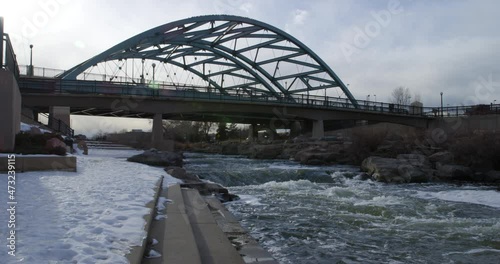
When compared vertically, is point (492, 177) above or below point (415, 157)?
below

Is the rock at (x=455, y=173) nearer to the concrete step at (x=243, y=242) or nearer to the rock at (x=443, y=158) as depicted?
the rock at (x=443, y=158)

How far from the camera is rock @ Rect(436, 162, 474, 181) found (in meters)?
22.5

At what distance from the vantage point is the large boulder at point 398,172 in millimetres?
20875

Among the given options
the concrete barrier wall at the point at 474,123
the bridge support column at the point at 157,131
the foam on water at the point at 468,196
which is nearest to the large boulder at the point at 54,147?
the foam on water at the point at 468,196

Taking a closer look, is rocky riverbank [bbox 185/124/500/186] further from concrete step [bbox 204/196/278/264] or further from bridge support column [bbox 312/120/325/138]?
concrete step [bbox 204/196/278/264]

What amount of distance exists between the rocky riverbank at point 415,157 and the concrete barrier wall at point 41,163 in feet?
51.1

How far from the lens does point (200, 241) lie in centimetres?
607

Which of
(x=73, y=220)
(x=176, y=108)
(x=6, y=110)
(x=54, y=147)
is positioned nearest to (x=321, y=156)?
(x=176, y=108)

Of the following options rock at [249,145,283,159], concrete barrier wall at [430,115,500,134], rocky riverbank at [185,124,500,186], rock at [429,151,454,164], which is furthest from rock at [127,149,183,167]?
concrete barrier wall at [430,115,500,134]

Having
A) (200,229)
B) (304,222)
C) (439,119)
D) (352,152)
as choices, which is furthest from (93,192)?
(439,119)

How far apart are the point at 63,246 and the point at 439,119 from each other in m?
57.3

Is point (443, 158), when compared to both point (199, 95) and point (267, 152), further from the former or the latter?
point (199, 95)

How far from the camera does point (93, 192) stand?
8.38 meters

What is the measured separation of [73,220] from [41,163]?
631 centimetres
